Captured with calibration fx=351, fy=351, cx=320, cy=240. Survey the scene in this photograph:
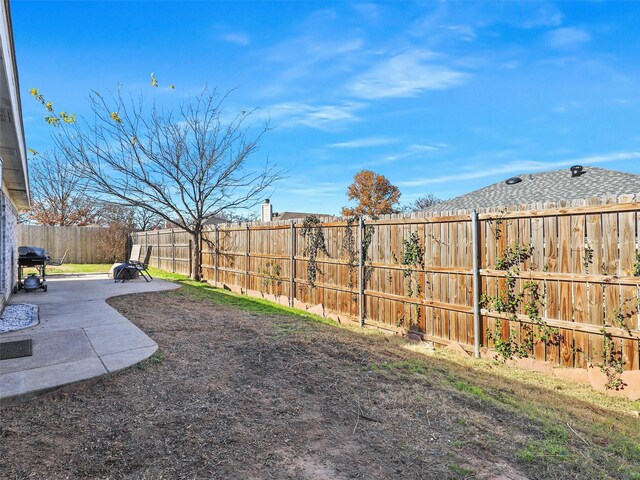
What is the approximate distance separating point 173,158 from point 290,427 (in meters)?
11.1

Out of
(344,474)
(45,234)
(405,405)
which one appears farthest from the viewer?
(45,234)

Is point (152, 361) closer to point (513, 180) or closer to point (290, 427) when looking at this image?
point (290, 427)

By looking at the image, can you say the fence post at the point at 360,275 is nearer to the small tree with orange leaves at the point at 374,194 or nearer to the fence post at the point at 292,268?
Answer: the fence post at the point at 292,268

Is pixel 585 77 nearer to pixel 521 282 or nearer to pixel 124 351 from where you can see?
pixel 521 282

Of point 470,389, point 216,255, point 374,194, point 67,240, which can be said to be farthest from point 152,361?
point 374,194

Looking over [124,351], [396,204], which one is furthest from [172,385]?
[396,204]

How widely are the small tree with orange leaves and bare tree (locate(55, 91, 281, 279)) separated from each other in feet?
62.8

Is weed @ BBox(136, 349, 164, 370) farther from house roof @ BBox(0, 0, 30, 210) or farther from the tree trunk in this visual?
the tree trunk

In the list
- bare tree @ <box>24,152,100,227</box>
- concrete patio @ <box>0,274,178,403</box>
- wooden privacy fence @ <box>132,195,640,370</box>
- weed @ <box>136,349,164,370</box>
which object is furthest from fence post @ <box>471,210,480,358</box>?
bare tree @ <box>24,152,100,227</box>

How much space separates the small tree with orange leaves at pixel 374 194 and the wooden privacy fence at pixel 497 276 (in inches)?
951

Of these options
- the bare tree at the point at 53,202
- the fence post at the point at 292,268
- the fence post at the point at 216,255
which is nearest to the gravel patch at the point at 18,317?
the fence post at the point at 292,268

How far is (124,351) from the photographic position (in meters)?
3.63

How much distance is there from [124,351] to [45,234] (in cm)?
1814

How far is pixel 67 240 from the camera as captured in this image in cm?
1794
